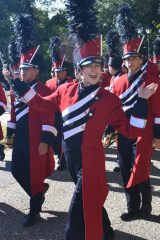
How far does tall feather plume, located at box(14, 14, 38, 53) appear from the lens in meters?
5.00

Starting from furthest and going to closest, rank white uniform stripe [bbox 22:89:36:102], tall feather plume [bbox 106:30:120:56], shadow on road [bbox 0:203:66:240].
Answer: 1. tall feather plume [bbox 106:30:120:56]
2. shadow on road [bbox 0:203:66:240]
3. white uniform stripe [bbox 22:89:36:102]

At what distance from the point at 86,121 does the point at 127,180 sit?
1473 millimetres

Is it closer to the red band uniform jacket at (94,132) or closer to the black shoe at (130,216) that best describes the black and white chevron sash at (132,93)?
the red band uniform jacket at (94,132)

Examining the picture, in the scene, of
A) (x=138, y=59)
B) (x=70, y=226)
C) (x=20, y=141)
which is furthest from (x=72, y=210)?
(x=138, y=59)

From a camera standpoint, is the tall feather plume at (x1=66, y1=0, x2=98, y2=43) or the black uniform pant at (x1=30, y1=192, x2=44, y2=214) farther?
the black uniform pant at (x1=30, y1=192, x2=44, y2=214)

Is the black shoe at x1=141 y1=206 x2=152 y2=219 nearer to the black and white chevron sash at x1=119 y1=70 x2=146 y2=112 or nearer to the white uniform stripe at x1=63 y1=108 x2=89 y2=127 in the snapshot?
the black and white chevron sash at x1=119 y1=70 x2=146 y2=112

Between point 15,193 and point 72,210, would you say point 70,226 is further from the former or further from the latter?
point 15,193

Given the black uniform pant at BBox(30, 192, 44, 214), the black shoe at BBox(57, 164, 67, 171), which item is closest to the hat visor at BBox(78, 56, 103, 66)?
the black uniform pant at BBox(30, 192, 44, 214)

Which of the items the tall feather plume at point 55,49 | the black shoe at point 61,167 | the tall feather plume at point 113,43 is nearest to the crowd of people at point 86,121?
the black shoe at point 61,167

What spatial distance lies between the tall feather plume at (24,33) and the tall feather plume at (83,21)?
1.32 meters

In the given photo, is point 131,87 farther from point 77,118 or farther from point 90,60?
point 77,118

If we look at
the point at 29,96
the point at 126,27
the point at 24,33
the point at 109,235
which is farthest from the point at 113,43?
the point at 109,235

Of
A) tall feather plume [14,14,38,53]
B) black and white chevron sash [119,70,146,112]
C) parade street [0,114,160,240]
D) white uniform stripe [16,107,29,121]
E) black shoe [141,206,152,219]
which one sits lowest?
parade street [0,114,160,240]

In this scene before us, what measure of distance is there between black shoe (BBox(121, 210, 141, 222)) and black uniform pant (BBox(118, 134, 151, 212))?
0.14 feet
